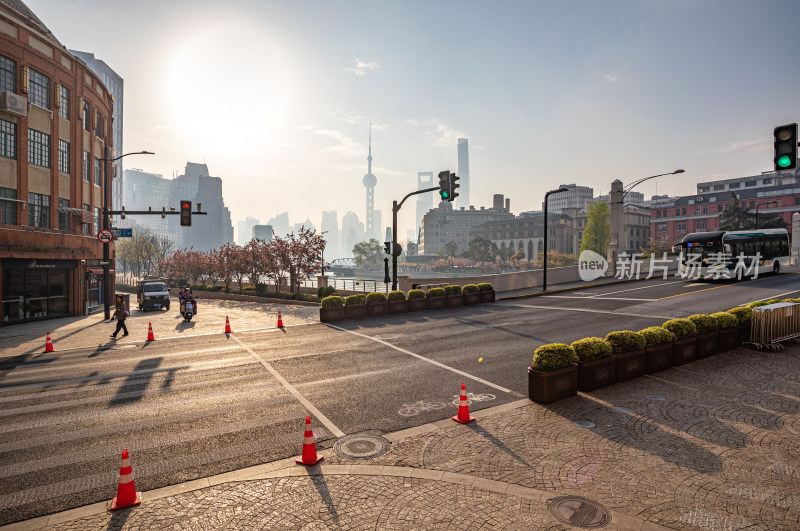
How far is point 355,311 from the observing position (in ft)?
73.7

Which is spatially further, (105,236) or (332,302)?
(105,236)

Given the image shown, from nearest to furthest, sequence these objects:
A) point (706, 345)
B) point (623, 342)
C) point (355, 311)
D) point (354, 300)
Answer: point (623, 342) < point (706, 345) < point (355, 311) < point (354, 300)

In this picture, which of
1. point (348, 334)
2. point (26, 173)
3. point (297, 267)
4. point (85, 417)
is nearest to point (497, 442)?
point (85, 417)

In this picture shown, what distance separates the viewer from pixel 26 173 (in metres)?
24.6

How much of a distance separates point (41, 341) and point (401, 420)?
18.2 metres

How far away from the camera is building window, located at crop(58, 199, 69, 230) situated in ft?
89.8

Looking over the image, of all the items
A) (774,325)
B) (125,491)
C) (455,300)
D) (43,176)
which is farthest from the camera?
(43,176)

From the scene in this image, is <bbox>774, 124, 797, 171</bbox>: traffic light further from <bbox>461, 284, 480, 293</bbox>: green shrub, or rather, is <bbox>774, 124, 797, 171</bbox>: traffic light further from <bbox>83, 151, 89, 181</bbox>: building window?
<bbox>83, 151, 89, 181</bbox>: building window

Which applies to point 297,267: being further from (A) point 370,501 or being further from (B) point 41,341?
(A) point 370,501

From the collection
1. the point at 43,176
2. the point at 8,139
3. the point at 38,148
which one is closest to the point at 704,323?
the point at 8,139

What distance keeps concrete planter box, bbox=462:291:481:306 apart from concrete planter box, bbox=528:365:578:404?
16.2 metres

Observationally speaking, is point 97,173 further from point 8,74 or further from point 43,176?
point 8,74

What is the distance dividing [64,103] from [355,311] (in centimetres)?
2443

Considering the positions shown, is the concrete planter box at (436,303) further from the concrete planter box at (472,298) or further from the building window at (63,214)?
the building window at (63,214)
